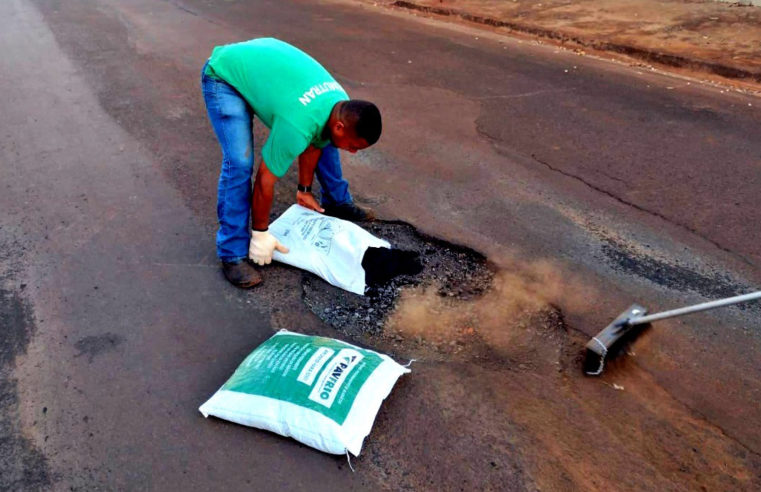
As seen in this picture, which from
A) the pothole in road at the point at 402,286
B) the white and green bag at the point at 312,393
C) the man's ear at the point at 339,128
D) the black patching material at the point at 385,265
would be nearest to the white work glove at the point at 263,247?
the pothole in road at the point at 402,286

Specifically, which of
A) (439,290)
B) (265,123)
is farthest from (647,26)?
(265,123)

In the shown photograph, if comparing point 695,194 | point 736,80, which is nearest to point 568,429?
point 695,194

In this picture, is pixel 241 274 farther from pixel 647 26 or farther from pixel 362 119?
pixel 647 26

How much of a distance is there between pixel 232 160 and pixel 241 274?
0.62m

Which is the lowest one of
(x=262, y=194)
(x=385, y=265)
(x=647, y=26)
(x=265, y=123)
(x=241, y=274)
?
(x=241, y=274)

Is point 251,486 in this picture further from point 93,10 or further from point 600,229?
point 93,10

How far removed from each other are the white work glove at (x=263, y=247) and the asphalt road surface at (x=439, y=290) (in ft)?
0.40

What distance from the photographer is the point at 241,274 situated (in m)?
3.33

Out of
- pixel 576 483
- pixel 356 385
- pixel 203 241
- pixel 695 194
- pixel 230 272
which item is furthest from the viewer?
pixel 695 194

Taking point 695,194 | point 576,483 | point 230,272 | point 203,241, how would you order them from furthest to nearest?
point 695,194 < point 203,241 < point 230,272 < point 576,483

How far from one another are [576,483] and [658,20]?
797cm

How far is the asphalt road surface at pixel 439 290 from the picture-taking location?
2.34 metres

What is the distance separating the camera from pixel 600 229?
3885 millimetres

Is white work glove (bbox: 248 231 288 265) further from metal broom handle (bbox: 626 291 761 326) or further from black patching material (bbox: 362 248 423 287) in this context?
metal broom handle (bbox: 626 291 761 326)
